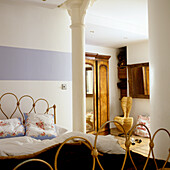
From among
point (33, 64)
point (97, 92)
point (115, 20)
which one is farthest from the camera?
point (97, 92)

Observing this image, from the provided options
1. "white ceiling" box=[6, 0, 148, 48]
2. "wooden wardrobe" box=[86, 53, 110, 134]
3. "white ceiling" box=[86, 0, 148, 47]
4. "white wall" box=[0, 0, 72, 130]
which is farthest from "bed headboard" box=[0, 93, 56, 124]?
"wooden wardrobe" box=[86, 53, 110, 134]

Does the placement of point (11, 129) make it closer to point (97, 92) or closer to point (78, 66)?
point (78, 66)

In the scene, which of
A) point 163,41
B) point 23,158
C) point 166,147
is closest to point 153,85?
point 163,41

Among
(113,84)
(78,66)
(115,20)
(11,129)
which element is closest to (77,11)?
(78,66)

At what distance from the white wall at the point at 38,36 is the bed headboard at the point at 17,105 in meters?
0.08

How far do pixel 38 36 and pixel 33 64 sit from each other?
467 millimetres

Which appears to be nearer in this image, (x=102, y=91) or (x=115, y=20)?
(x=115, y=20)

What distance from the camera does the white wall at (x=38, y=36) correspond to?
3041 millimetres

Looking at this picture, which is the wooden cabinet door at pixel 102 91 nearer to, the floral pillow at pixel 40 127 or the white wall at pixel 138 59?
the white wall at pixel 138 59

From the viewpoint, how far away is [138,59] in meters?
5.79

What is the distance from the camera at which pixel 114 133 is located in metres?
5.58

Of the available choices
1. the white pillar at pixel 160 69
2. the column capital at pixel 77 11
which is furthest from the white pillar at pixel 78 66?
the white pillar at pixel 160 69

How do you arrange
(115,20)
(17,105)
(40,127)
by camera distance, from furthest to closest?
(115,20)
(17,105)
(40,127)

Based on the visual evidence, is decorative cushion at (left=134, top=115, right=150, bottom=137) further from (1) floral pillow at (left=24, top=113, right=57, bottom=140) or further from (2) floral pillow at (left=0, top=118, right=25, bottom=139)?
(2) floral pillow at (left=0, top=118, right=25, bottom=139)
